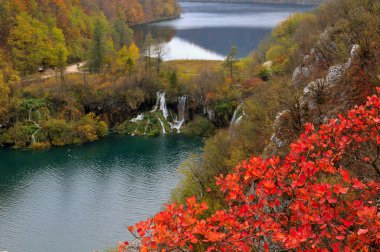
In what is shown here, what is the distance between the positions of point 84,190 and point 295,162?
110 ft

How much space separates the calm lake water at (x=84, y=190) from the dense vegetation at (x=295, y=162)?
6316mm

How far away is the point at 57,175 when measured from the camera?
140 ft

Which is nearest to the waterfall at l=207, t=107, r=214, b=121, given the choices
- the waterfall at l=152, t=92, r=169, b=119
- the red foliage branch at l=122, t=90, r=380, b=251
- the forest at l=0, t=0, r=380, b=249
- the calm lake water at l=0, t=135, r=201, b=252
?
the forest at l=0, t=0, r=380, b=249

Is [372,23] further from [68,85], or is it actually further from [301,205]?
[68,85]

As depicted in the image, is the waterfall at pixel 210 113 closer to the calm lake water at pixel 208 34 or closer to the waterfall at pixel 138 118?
the waterfall at pixel 138 118

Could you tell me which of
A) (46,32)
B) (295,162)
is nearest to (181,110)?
(46,32)

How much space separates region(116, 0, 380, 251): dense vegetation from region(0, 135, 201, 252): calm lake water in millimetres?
6316

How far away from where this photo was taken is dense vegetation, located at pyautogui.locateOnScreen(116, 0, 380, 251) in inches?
270

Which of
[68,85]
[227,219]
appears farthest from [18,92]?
[227,219]

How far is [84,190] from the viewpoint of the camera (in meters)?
39.0

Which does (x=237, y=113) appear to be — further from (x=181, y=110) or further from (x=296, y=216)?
(x=296, y=216)

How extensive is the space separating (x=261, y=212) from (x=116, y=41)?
82012mm

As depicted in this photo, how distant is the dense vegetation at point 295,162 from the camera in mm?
6855

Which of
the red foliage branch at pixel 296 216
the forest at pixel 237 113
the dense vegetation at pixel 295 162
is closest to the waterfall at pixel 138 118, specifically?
the forest at pixel 237 113
